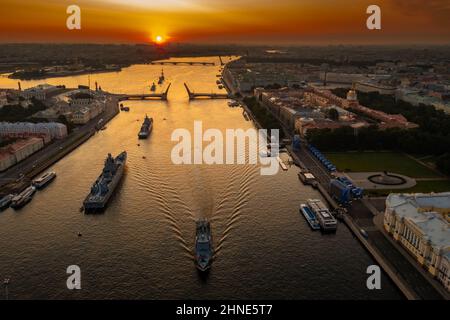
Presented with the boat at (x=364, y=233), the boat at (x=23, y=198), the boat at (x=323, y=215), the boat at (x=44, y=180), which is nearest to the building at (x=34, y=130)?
the boat at (x=44, y=180)

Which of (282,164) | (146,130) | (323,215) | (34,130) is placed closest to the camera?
(323,215)

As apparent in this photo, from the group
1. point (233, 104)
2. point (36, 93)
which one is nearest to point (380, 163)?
point (233, 104)

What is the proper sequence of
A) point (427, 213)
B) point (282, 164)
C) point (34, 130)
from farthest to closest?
1. point (34, 130)
2. point (282, 164)
3. point (427, 213)

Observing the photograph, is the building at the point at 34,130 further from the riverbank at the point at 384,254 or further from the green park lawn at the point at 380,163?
the riverbank at the point at 384,254

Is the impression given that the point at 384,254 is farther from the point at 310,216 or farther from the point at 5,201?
the point at 5,201

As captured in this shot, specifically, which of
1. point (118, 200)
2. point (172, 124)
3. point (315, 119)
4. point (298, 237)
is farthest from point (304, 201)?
Result: point (172, 124)
